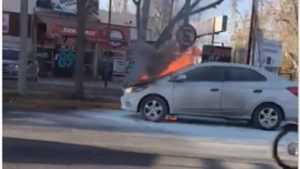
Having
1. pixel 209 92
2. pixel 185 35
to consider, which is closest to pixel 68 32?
pixel 185 35

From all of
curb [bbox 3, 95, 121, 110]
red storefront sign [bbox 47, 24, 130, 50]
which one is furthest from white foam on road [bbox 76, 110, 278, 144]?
red storefront sign [bbox 47, 24, 130, 50]

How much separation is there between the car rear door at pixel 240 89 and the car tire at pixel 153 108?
114 cm

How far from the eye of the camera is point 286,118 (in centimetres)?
1234

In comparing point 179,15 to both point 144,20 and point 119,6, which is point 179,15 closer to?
point 144,20

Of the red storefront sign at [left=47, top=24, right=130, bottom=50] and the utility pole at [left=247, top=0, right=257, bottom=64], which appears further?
the red storefront sign at [left=47, top=24, right=130, bottom=50]

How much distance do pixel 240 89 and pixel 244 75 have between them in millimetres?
301

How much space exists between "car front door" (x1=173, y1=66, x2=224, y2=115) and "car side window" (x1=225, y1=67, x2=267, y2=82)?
16 centimetres

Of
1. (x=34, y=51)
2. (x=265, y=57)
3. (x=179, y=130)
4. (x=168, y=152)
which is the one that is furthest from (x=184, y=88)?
(x=34, y=51)

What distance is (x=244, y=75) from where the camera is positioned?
13.1m

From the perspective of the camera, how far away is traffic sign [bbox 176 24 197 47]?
15.3 metres

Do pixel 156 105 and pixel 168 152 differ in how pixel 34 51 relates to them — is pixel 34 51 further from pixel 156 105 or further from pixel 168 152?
pixel 168 152

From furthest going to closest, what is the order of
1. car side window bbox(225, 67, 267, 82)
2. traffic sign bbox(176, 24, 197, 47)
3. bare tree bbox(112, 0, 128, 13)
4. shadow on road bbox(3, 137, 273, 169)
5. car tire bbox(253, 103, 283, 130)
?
bare tree bbox(112, 0, 128, 13), traffic sign bbox(176, 24, 197, 47), car side window bbox(225, 67, 267, 82), car tire bbox(253, 103, 283, 130), shadow on road bbox(3, 137, 273, 169)

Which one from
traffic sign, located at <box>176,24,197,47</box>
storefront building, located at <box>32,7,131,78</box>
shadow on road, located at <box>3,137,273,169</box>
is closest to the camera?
shadow on road, located at <box>3,137,273,169</box>

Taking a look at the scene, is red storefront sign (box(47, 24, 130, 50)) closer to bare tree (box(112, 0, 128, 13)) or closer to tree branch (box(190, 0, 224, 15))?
bare tree (box(112, 0, 128, 13))
